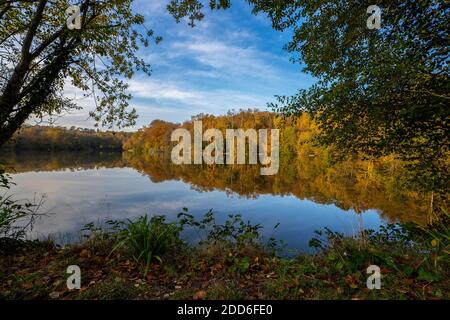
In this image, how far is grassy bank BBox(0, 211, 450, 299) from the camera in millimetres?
3346

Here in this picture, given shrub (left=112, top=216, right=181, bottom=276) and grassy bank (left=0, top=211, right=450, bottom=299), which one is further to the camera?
shrub (left=112, top=216, right=181, bottom=276)

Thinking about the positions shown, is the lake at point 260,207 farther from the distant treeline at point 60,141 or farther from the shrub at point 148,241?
the distant treeline at point 60,141

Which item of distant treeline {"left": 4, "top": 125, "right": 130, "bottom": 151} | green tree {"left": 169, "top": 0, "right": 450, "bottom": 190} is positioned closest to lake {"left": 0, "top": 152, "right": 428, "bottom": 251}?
green tree {"left": 169, "top": 0, "right": 450, "bottom": 190}

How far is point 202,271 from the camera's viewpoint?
4.22 m

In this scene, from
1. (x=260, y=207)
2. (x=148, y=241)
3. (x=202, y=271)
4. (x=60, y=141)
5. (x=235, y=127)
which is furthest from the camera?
(x=60, y=141)

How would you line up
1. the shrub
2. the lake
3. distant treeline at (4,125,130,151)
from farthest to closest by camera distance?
1. distant treeline at (4,125,130,151)
2. the lake
3. the shrub

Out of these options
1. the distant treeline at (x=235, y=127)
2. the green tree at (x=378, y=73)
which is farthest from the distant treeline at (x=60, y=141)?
the green tree at (x=378, y=73)

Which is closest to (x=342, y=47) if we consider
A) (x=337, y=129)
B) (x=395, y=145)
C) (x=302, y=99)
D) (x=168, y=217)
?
(x=302, y=99)

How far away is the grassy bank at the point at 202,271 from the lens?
3346 millimetres

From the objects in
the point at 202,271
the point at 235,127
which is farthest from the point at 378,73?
the point at 235,127

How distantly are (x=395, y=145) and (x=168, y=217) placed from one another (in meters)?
10.0

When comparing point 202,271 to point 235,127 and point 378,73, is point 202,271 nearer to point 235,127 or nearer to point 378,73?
point 378,73

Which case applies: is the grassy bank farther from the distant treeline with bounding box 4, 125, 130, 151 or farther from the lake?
the distant treeline with bounding box 4, 125, 130, 151
